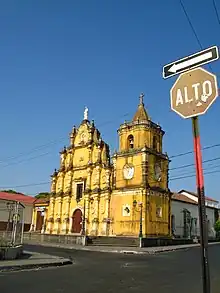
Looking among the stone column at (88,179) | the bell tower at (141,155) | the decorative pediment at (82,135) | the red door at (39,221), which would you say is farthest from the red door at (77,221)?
the red door at (39,221)

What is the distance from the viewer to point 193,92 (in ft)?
13.0

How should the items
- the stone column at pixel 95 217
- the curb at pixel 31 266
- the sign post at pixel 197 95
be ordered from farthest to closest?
the stone column at pixel 95 217
the curb at pixel 31 266
the sign post at pixel 197 95

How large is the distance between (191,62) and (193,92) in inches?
15.2

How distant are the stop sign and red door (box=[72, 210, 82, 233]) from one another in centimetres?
4468

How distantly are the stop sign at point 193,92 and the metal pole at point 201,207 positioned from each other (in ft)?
0.48

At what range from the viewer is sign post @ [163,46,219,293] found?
3768 millimetres

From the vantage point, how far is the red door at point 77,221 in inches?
1857

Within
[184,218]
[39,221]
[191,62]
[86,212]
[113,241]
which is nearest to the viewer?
[191,62]

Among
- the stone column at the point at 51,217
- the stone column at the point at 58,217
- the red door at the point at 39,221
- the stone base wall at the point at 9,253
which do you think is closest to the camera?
the stone base wall at the point at 9,253

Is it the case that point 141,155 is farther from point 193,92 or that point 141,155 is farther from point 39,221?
point 193,92

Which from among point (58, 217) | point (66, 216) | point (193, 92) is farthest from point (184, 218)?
point (193, 92)

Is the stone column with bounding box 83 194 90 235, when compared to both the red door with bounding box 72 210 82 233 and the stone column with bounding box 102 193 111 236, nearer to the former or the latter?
the red door with bounding box 72 210 82 233

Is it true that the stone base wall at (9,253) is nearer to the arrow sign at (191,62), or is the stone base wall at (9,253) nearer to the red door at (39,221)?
the arrow sign at (191,62)

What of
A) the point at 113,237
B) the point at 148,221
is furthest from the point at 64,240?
the point at 148,221
